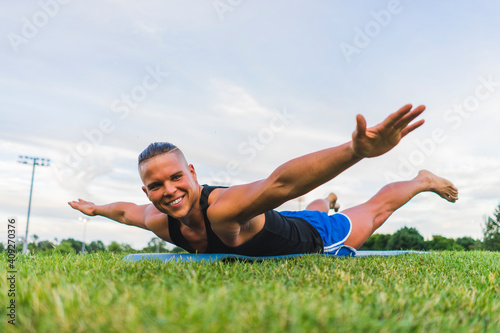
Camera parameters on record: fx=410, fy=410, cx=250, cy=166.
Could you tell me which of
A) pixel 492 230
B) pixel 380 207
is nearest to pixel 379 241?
pixel 380 207

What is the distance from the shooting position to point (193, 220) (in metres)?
3.95

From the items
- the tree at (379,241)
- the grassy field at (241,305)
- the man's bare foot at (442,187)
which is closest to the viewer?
the grassy field at (241,305)

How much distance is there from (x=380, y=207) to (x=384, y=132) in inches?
147

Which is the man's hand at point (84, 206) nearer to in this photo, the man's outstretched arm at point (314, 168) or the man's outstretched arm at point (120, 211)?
the man's outstretched arm at point (120, 211)

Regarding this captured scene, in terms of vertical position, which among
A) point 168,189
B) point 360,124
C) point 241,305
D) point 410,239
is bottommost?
point 241,305

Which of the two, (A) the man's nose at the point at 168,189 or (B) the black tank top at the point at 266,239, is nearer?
(A) the man's nose at the point at 168,189

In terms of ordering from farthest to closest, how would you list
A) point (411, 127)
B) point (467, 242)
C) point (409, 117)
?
point (467, 242) < point (411, 127) < point (409, 117)

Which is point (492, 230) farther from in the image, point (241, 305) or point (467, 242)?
point (241, 305)

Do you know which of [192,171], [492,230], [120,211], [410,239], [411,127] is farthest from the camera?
[492,230]

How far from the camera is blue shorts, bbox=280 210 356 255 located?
535cm

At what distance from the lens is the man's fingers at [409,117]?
2285 mm

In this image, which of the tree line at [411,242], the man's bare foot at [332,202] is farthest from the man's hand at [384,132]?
the tree line at [411,242]

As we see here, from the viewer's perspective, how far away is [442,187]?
6324 mm

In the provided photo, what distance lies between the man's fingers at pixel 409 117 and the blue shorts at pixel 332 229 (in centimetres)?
317
